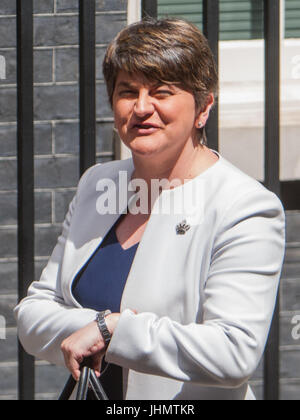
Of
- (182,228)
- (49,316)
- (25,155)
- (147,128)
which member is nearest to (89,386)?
(49,316)

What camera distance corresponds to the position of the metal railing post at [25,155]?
2447mm

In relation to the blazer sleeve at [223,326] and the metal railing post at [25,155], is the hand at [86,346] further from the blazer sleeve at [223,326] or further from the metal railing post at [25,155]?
the metal railing post at [25,155]

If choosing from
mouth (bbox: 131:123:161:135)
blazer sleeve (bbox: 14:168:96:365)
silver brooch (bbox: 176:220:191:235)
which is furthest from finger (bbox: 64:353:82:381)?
mouth (bbox: 131:123:161:135)

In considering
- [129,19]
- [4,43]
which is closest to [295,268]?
[129,19]

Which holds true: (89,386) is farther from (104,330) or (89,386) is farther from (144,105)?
(144,105)

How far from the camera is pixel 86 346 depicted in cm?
203

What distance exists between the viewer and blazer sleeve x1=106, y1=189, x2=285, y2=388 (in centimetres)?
199

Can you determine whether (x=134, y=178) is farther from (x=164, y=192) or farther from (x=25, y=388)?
(x=25, y=388)

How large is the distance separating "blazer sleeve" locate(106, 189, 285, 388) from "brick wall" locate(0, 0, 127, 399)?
95.1 inches

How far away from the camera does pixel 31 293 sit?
2330mm

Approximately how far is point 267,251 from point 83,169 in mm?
649

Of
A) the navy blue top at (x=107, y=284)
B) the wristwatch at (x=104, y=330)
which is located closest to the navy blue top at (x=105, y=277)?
the navy blue top at (x=107, y=284)

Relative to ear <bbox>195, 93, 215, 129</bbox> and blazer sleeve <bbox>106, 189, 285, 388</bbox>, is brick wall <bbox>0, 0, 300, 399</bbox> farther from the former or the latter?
blazer sleeve <bbox>106, 189, 285, 388</bbox>

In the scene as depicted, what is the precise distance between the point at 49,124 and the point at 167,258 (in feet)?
7.78
